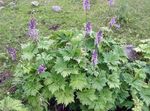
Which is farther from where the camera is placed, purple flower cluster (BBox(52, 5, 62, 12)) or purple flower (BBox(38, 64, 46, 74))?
purple flower cluster (BBox(52, 5, 62, 12))

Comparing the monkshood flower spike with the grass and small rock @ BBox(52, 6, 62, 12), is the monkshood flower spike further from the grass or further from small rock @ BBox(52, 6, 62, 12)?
small rock @ BBox(52, 6, 62, 12)

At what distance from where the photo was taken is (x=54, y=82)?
5547 millimetres

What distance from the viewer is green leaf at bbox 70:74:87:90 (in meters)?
5.46

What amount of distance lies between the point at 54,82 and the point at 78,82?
35cm

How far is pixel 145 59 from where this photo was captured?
6691 millimetres

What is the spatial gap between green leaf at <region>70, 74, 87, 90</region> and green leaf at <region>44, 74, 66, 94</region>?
0.13 metres

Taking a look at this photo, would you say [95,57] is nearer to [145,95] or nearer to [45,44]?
[45,44]

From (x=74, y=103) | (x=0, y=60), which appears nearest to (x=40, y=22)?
(x=0, y=60)

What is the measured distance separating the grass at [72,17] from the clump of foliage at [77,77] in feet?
5.46

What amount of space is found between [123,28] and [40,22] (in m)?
1.70

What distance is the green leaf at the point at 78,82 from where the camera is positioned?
546 centimetres

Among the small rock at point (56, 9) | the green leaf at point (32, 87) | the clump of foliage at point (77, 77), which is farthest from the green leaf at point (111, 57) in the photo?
the small rock at point (56, 9)

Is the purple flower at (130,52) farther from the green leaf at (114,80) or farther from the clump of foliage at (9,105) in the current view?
the clump of foliage at (9,105)

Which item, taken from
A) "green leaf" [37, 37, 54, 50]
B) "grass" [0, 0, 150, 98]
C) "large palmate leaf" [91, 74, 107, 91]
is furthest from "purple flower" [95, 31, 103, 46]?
"grass" [0, 0, 150, 98]
